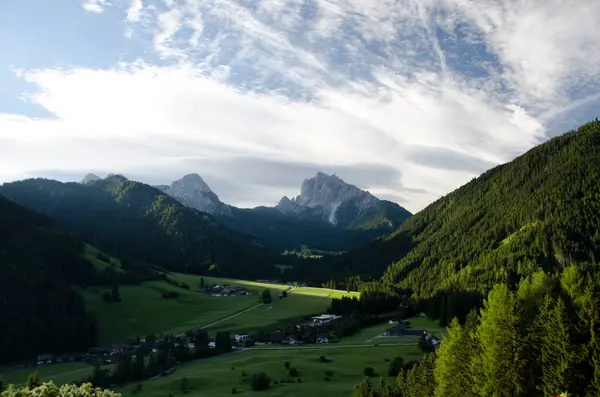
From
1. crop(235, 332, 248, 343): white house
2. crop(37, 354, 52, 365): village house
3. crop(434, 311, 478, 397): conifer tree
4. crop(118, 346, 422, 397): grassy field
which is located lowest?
crop(37, 354, 52, 365): village house

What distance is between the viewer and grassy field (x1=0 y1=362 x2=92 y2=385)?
12400 centimetres

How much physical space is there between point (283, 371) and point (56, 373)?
7234 cm

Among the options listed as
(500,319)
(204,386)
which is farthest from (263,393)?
(500,319)

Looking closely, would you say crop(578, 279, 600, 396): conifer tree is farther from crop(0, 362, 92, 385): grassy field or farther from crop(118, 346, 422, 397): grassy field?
crop(0, 362, 92, 385): grassy field

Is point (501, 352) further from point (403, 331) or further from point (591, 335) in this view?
point (403, 331)

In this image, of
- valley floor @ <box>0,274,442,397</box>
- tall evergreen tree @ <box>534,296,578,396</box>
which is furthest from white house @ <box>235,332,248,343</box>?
tall evergreen tree @ <box>534,296,578,396</box>

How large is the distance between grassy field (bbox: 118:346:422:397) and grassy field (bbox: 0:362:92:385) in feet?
94.2

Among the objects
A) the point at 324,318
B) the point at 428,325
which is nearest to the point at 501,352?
the point at 428,325

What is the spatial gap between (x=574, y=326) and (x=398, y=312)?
153209mm

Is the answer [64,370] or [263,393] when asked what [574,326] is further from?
[64,370]

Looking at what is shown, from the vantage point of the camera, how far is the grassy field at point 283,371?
291 feet

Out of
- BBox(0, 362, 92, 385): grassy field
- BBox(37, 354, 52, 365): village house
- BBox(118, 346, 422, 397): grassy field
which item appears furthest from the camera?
BBox(37, 354, 52, 365): village house

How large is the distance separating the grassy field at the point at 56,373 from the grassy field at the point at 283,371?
28.7 m

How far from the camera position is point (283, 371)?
339 ft
